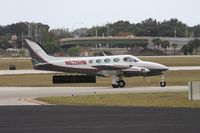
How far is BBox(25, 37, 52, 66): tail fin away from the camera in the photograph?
144 feet

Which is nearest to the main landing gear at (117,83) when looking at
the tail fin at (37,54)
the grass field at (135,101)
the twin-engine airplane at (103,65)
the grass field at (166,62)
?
the twin-engine airplane at (103,65)

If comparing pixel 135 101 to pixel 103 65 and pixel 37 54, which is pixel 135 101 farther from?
pixel 37 54

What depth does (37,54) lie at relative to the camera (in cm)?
4450

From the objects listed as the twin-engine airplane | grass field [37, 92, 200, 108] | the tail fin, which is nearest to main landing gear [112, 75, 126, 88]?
the twin-engine airplane
